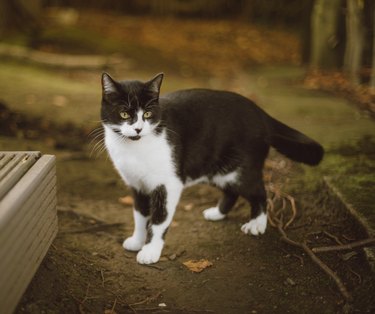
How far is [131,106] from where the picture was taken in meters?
2.95

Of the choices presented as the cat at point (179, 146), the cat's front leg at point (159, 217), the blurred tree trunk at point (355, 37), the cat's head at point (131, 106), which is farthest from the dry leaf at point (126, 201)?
the blurred tree trunk at point (355, 37)

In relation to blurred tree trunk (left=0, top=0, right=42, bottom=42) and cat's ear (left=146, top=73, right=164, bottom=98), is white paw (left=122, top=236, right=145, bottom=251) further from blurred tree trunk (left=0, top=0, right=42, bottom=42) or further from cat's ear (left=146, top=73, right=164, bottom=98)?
blurred tree trunk (left=0, top=0, right=42, bottom=42)

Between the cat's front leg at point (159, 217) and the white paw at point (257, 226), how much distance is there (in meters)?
0.60

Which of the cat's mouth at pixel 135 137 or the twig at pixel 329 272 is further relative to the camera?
the cat's mouth at pixel 135 137

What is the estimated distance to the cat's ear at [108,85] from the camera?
2924mm

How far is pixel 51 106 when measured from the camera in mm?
6285

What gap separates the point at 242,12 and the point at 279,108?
9.18m

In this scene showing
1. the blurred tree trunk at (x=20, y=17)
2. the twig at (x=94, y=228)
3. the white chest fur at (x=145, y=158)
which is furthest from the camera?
the blurred tree trunk at (x=20, y=17)

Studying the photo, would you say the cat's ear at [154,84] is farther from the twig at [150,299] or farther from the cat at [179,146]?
the twig at [150,299]

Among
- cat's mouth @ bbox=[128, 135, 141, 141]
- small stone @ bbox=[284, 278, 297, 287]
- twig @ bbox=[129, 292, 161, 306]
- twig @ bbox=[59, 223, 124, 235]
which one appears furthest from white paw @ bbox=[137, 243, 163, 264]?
small stone @ bbox=[284, 278, 297, 287]

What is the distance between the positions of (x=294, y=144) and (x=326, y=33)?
498 cm

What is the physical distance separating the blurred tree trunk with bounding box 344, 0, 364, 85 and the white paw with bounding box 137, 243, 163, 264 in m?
4.73

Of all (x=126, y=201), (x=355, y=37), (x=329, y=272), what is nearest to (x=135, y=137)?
(x=329, y=272)

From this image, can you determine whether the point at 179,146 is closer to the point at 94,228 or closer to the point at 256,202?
the point at 256,202
